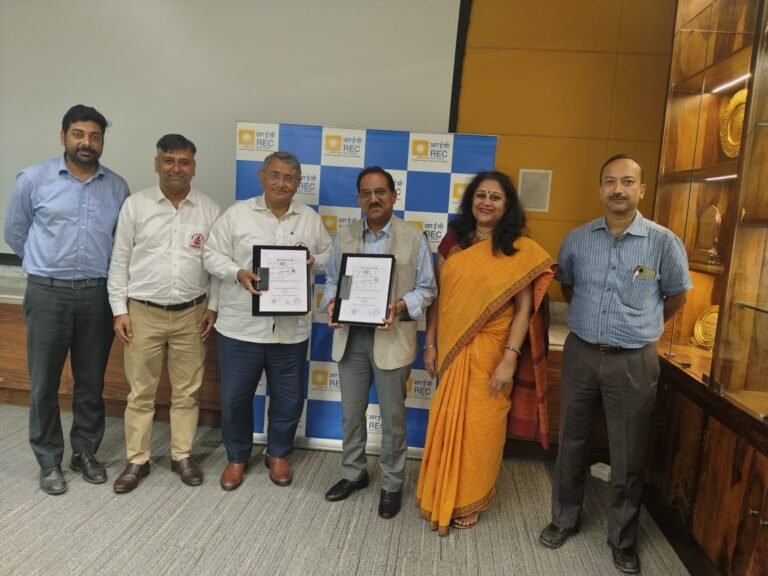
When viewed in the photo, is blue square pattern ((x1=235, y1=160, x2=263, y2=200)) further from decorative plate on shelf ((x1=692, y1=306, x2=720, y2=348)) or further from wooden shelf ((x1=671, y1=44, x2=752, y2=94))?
decorative plate on shelf ((x1=692, y1=306, x2=720, y2=348))

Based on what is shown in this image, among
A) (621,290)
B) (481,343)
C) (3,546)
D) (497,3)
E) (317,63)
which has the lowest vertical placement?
(3,546)

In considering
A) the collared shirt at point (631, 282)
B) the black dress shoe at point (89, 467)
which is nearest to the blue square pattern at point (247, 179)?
the black dress shoe at point (89, 467)

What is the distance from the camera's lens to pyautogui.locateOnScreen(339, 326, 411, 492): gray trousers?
2.34 metres

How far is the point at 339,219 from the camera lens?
2.90 meters

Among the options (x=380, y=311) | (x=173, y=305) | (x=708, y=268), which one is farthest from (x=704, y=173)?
(x=173, y=305)

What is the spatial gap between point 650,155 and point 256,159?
2453 millimetres

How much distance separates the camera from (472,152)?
279 cm

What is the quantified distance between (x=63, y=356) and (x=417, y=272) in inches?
69.3

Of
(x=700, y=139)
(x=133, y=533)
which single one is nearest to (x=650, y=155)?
(x=700, y=139)

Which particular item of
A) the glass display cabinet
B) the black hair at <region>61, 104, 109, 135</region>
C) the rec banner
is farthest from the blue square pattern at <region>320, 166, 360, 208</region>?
the glass display cabinet

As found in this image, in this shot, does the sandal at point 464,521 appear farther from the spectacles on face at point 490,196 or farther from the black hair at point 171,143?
the black hair at point 171,143

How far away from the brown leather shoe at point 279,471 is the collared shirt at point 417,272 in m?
0.91

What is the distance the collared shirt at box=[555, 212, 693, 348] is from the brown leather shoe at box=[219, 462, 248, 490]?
5.88 ft

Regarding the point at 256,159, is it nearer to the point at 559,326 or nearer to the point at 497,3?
the point at 497,3
